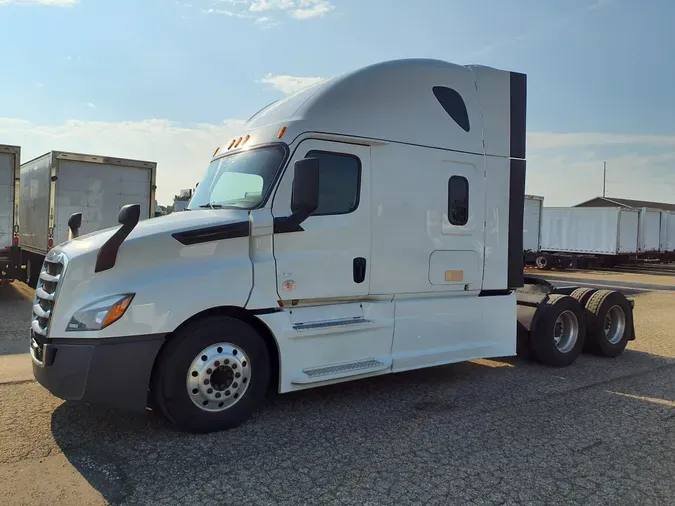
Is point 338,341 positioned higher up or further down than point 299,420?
higher up

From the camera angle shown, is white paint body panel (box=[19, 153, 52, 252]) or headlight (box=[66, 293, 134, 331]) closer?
headlight (box=[66, 293, 134, 331])

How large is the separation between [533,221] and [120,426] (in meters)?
26.8

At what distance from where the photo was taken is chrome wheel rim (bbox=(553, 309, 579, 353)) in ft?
25.6

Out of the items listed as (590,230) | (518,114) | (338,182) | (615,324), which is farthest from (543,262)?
(338,182)

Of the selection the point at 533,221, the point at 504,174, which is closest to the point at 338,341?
the point at 504,174

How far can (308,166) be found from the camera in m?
4.88

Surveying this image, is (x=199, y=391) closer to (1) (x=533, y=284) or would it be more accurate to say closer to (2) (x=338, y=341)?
(2) (x=338, y=341)

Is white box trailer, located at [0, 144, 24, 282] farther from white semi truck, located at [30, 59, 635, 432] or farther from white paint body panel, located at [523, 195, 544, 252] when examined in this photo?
white paint body panel, located at [523, 195, 544, 252]

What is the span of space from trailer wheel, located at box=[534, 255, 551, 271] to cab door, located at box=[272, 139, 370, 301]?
2716cm

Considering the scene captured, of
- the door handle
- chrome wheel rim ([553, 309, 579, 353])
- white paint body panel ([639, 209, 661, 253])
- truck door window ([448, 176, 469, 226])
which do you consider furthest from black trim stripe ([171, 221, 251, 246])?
white paint body panel ([639, 209, 661, 253])

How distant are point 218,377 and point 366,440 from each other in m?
1.37

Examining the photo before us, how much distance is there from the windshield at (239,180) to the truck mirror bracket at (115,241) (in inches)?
42.0

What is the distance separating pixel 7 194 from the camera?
12469 millimetres

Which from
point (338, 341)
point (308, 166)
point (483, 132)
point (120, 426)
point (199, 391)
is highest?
point (483, 132)
